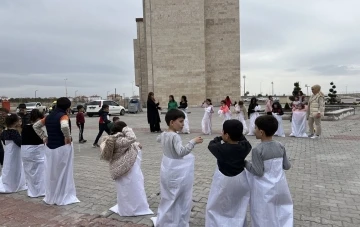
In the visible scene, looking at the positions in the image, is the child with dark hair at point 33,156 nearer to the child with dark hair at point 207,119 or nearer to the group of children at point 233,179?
the group of children at point 233,179

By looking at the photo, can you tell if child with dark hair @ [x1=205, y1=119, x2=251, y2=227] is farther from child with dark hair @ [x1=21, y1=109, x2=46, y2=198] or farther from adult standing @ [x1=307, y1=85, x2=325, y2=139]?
adult standing @ [x1=307, y1=85, x2=325, y2=139]

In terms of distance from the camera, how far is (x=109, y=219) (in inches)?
173

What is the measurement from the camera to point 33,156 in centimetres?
560

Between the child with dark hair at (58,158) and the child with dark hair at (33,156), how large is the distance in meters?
0.46

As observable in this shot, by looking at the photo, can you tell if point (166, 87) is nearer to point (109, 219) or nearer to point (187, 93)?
point (187, 93)

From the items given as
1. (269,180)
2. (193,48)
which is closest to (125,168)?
(269,180)

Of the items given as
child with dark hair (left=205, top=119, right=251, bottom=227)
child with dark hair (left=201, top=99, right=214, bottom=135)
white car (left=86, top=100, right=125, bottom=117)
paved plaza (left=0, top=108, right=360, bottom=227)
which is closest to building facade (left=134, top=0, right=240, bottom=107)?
white car (left=86, top=100, right=125, bottom=117)

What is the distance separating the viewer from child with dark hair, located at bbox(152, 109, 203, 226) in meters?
3.71

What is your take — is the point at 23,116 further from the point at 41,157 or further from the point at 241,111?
the point at 241,111

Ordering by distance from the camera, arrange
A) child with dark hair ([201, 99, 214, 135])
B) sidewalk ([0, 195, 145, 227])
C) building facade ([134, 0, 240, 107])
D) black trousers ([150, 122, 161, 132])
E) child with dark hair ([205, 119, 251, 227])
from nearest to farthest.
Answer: child with dark hair ([205, 119, 251, 227])
sidewalk ([0, 195, 145, 227])
child with dark hair ([201, 99, 214, 135])
black trousers ([150, 122, 161, 132])
building facade ([134, 0, 240, 107])

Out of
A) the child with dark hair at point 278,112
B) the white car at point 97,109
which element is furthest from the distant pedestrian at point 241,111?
the white car at point 97,109

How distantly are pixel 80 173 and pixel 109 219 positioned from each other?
3.08 meters

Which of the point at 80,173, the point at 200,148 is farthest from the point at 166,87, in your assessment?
the point at 80,173

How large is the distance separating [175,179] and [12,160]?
155 inches
